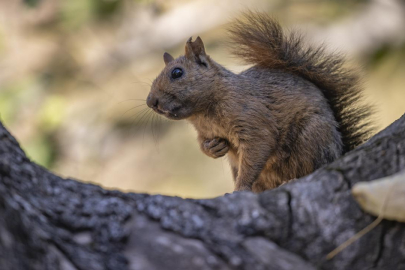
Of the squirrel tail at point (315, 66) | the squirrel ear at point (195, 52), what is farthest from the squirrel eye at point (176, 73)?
the squirrel tail at point (315, 66)

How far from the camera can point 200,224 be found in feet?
4.13

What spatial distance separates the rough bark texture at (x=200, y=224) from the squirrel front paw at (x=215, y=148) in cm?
96

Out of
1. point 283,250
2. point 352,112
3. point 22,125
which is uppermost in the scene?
A: point 22,125

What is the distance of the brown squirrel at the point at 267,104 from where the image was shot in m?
2.23

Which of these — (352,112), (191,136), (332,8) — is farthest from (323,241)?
(332,8)

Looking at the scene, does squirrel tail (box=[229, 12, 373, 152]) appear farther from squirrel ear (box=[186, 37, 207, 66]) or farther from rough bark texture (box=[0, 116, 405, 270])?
rough bark texture (box=[0, 116, 405, 270])

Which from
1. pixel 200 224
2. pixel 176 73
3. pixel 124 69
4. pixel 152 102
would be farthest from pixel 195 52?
pixel 124 69

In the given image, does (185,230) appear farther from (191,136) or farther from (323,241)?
(191,136)

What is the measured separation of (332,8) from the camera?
553 cm

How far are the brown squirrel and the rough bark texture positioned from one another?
823mm

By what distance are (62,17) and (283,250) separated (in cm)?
505

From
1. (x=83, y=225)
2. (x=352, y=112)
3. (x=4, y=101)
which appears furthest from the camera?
(x=4, y=101)

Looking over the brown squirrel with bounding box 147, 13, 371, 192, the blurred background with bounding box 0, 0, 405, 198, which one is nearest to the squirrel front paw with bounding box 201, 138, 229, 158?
the brown squirrel with bounding box 147, 13, 371, 192

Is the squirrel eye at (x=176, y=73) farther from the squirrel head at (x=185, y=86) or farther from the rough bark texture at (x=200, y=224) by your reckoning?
the rough bark texture at (x=200, y=224)
